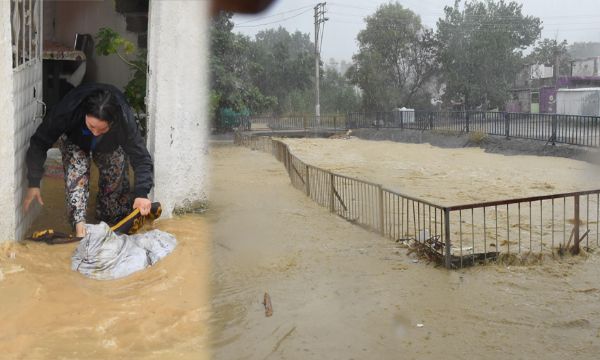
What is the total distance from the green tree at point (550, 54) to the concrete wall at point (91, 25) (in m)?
31.9

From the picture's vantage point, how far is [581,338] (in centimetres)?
369

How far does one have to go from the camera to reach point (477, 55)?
3045cm

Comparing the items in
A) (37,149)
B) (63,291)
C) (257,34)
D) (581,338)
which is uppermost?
(257,34)

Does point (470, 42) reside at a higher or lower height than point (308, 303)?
higher

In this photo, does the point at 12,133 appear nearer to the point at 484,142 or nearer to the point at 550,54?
the point at 484,142

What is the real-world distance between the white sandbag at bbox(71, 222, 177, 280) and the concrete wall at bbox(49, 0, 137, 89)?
3445 millimetres

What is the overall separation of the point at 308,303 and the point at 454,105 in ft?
98.1

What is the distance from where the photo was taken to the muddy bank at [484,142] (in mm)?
16094

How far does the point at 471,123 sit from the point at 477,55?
366 inches

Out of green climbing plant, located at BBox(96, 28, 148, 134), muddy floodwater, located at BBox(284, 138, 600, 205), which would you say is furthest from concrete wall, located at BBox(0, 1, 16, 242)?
muddy floodwater, located at BBox(284, 138, 600, 205)

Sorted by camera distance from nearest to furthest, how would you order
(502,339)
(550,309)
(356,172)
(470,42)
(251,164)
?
(502,339)
(550,309)
(251,164)
(356,172)
(470,42)

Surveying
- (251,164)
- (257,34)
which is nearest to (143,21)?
(251,164)

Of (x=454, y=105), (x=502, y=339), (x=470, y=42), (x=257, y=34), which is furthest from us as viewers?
(x=454, y=105)

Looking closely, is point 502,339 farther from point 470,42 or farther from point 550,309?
point 470,42
